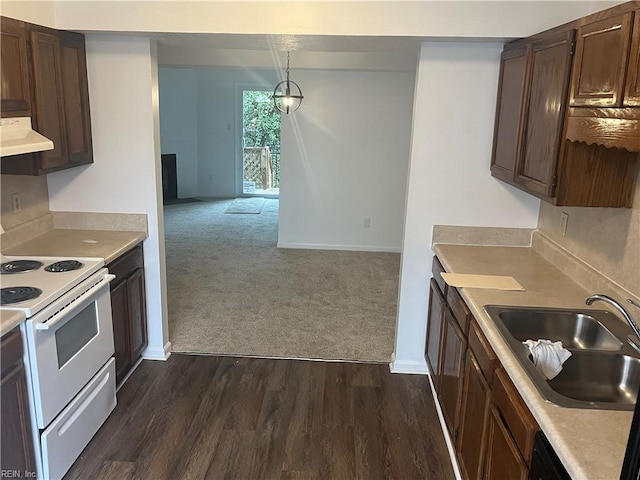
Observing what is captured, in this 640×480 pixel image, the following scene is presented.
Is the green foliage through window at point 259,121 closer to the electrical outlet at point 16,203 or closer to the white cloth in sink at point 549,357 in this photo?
the electrical outlet at point 16,203

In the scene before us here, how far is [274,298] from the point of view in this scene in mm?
4926

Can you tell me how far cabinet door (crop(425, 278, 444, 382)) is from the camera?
303 centimetres

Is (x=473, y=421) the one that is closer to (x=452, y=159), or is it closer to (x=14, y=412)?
(x=452, y=159)

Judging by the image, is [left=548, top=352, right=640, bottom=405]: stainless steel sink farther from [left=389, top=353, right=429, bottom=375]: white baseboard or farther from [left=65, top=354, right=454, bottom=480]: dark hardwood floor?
[left=389, top=353, right=429, bottom=375]: white baseboard

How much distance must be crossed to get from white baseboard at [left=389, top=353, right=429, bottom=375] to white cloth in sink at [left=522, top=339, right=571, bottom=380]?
69.2 inches

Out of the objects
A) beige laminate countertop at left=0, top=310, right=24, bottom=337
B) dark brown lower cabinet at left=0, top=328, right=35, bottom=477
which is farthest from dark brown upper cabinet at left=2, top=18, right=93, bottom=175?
dark brown lower cabinet at left=0, top=328, right=35, bottom=477

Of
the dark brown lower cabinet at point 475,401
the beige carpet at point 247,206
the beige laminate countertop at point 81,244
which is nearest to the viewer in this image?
the dark brown lower cabinet at point 475,401

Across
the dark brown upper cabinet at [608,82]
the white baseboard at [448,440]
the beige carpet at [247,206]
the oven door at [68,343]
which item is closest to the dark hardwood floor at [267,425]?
the white baseboard at [448,440]

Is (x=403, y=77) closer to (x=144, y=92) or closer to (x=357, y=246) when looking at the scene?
(x=357, y=246)

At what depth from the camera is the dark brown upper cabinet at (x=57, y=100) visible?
2742 mm

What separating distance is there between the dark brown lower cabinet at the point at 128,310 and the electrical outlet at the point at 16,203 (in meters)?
0.67

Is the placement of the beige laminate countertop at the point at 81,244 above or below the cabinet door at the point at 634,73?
below

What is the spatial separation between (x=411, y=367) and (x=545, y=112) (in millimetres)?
1943

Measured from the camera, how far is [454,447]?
2.54 meters
